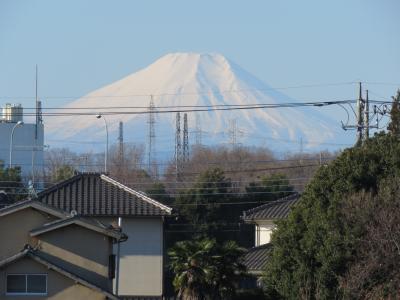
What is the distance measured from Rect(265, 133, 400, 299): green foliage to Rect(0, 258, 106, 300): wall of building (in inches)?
212

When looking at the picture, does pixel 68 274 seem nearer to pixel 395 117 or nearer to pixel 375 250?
pixel 375 250

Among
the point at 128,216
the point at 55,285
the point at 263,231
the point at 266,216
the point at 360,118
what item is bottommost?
the point at 55,285

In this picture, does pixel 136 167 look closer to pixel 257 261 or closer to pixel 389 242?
pixel 257 261

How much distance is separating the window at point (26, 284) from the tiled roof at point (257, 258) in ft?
38.6

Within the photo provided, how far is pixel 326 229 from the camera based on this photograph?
96.9 feet

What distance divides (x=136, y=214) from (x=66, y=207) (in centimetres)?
277

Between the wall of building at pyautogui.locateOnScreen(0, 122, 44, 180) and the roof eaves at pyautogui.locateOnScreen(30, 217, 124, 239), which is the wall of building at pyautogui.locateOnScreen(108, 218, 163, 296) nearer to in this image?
the roof eaves at pyautogui.locateOnScreen(30, 217, 124, 239)

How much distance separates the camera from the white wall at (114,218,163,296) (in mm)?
41625

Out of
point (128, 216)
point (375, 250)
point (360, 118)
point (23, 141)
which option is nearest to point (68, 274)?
point (375, 250)

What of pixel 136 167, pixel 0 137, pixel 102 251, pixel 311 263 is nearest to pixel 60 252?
pixel 102 251

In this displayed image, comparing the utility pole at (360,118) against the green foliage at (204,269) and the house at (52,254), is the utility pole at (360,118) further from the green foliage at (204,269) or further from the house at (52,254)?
the house at (52,254)

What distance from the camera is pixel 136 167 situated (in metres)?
86.5

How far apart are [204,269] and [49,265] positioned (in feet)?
18.6

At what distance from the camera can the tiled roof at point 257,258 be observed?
3931cm
